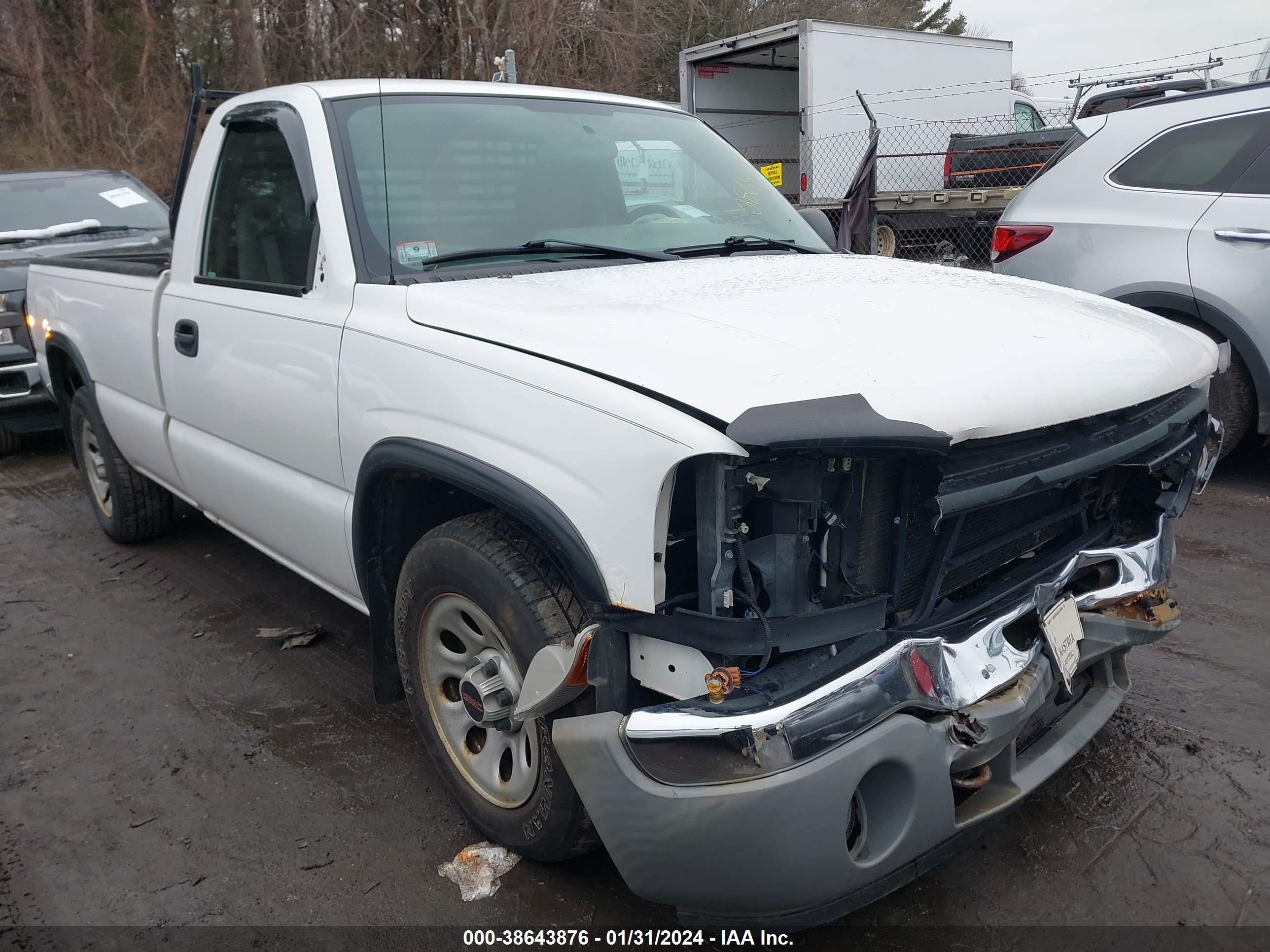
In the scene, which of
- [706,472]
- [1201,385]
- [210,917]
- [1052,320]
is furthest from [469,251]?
[1201,385]

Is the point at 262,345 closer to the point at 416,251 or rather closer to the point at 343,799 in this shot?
the point at 416,251

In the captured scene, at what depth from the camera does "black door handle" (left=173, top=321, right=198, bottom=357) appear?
369cm

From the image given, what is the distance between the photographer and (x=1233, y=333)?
5.17 meters

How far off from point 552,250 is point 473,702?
1340mm

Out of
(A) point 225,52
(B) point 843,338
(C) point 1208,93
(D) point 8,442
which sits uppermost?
(A) point 225,52

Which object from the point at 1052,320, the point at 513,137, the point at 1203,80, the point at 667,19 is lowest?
the point at 1052,320

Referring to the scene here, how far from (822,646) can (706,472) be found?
44 centimetres

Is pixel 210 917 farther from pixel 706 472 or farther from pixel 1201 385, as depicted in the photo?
pixel 1201 385

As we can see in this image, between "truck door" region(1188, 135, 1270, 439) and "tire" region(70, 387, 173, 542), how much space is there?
516cm

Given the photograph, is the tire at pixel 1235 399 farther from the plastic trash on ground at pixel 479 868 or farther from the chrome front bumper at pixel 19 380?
the chrome front bumper at pixel 19 380

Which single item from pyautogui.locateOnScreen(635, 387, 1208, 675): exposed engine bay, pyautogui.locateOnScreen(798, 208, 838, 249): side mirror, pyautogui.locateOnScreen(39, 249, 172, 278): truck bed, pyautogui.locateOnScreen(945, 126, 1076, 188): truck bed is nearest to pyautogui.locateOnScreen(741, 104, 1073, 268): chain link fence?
pyautogui.locateOnScreen(945, 126, 1076, 188): truck bed

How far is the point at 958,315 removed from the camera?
251 centimetres

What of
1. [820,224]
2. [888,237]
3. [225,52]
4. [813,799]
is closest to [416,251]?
[820,224]

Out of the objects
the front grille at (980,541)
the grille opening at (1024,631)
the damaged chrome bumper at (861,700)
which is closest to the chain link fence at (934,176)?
the front grille at (980,541)
